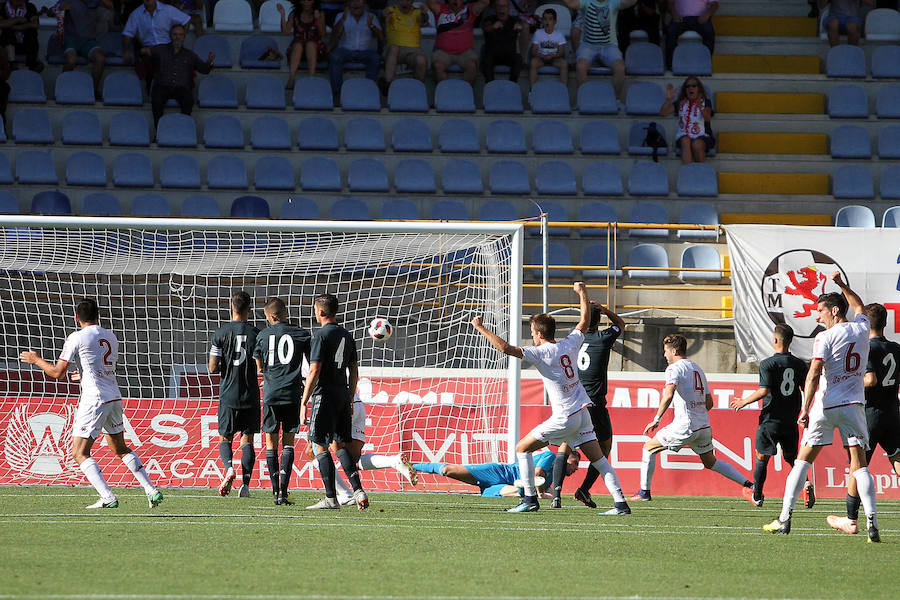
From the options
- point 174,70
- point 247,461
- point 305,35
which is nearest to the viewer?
point 247,461

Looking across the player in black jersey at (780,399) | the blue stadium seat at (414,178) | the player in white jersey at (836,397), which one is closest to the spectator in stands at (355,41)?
the blue stadium seat at (414,178)

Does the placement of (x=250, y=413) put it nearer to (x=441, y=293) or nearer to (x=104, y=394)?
(x=104, y=394)

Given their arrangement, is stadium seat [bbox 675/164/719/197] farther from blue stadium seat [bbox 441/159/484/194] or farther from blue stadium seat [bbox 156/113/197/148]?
blue stadium seat [bbox 156/113/197/148]

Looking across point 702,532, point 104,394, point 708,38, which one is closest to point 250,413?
point 104,394

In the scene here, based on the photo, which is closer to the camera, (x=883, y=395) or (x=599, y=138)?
(x=883, y=395)

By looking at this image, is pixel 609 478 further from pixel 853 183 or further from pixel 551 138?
pixel 853 183

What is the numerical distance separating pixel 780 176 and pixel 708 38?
3.14 metres

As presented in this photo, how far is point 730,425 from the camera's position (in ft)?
42.6

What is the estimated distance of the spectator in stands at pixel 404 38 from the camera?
2064 cm

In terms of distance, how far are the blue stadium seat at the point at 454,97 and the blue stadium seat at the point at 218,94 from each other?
11.7 ft

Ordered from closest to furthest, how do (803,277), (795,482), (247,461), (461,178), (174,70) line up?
(795,482) → (247,461) → (803,277) → (461,178) → (174,70)

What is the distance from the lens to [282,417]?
34.6ft

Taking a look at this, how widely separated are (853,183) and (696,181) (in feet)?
8.90

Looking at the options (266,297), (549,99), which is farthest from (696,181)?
(266,297)
